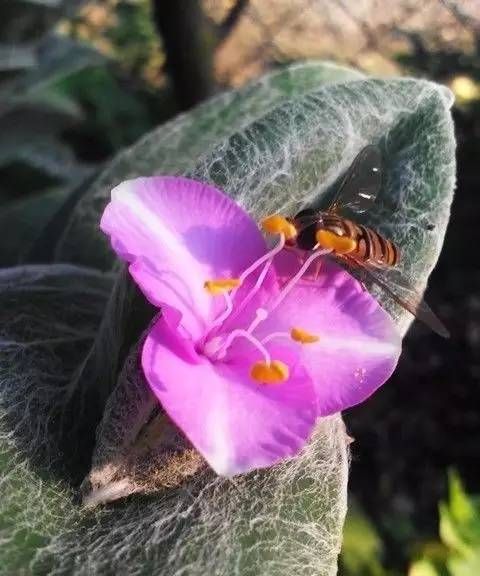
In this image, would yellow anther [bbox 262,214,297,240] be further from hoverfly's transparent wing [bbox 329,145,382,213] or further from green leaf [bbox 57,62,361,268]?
green leaf [bbox 57,62,361,268]

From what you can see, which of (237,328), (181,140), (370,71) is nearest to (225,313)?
(237,328)

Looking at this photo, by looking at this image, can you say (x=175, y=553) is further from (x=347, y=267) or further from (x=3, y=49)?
(x=3, y=49)

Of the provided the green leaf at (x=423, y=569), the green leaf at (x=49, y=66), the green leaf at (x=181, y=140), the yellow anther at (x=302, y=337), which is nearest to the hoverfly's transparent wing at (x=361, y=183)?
the yellow anther at (x=302, y=337)

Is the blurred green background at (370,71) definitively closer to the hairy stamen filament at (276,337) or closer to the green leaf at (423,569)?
the green leaf at (423,569)

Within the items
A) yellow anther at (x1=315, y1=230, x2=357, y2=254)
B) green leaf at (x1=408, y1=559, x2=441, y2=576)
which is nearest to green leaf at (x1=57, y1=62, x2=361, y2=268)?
yellow anther at (x1=315, y1=230, x2=357, y2=254)

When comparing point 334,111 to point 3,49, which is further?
point 3,49

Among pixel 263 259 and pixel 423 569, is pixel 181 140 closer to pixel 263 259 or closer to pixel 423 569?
pixel 263 259

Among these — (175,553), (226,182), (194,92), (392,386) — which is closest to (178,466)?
(175,553)
